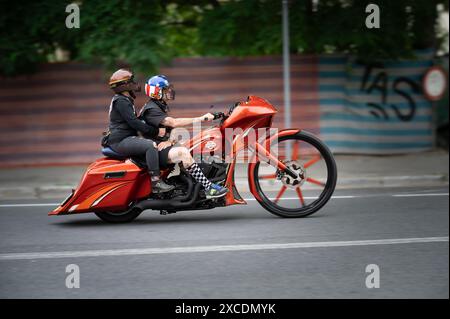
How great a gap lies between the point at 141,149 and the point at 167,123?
372mm

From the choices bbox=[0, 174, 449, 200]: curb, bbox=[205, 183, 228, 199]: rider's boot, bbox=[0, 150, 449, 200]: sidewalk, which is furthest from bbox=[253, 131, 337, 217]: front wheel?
bbox=[0, 174, 449, 200]: curb

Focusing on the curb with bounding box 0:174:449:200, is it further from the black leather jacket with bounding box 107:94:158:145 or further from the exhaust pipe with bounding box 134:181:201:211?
the black leather jacket with bounding box 107:94:158:145

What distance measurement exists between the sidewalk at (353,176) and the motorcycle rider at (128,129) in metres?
2.79

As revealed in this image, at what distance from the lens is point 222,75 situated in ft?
43.5

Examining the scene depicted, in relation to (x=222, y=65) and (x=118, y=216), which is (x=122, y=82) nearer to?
(x=118, y=216)

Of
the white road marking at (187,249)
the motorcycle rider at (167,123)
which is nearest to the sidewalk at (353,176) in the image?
the motorcycle rider at (167,123)

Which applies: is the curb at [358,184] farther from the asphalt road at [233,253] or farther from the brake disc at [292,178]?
the brake disc at [292,178]

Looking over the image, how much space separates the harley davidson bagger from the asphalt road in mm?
242

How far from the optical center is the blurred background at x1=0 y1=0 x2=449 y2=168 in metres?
12.5

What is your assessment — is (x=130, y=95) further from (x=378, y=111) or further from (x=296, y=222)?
(x=378, y=111)

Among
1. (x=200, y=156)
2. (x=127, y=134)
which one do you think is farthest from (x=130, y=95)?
(x=200, y=156)

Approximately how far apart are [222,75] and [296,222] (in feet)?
20.5

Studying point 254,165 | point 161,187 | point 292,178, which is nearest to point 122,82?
point 161,187

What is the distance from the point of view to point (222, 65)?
13.3 metres
